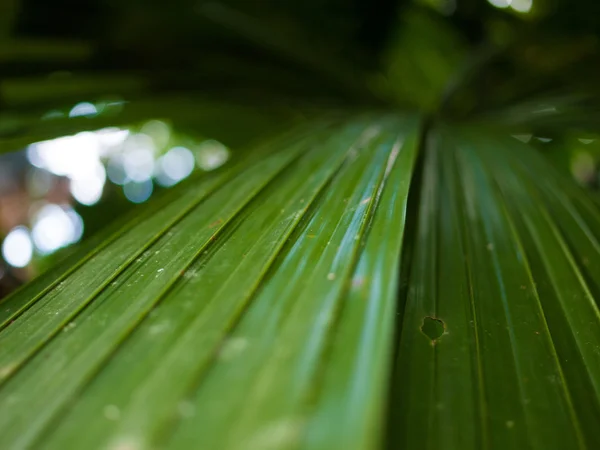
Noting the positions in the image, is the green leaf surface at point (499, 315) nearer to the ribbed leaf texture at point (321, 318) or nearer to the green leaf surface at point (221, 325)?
the ribbed leaf texture at point (321, 318)

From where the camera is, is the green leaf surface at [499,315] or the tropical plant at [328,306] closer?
the tropical plant at [328,306]

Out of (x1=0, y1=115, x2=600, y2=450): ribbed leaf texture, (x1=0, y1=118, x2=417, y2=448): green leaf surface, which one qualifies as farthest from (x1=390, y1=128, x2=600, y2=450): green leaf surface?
(x1=0, y1=118, x2=417, y2=448): green leaf surface

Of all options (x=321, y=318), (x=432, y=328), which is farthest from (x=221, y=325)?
(x=432, y=328)

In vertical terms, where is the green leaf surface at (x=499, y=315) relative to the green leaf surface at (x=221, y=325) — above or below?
above

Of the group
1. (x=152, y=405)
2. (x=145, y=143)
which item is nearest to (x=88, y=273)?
(x=152, y=405)

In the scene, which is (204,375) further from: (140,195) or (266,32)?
(140,195)

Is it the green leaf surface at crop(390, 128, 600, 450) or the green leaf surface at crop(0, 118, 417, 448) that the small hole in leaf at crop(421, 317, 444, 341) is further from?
the green leaf surface at crop(0, 118, 417, 448)

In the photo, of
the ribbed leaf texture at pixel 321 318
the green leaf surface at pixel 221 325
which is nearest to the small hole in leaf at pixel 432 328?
the ribbed leaf texture at pixel 321 318
